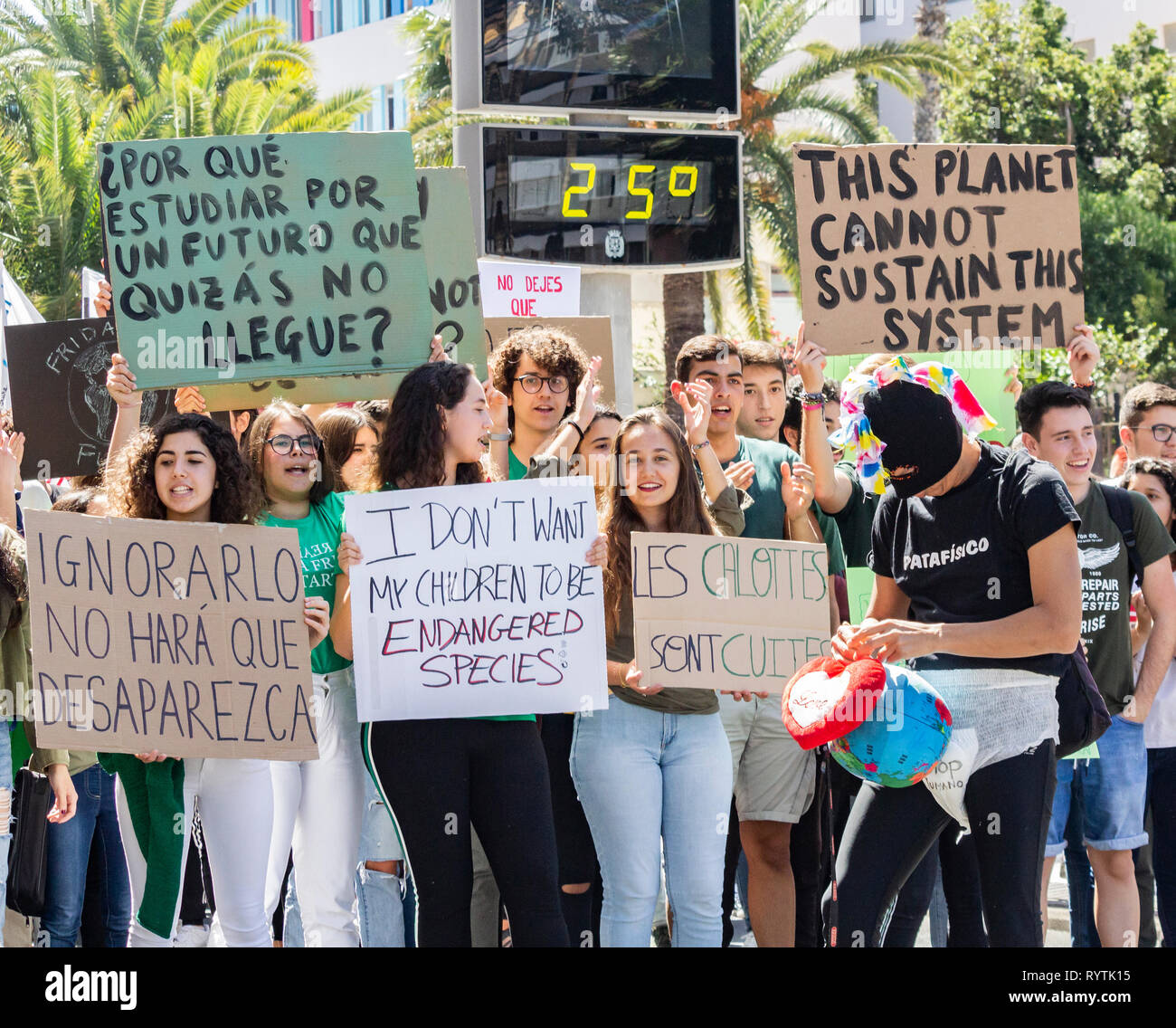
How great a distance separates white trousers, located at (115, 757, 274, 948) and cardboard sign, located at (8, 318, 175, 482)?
5.78 ft

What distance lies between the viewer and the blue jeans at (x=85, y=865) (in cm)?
471

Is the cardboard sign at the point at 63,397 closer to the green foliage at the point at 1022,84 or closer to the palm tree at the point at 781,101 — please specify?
the palm tree at the point at 781,101

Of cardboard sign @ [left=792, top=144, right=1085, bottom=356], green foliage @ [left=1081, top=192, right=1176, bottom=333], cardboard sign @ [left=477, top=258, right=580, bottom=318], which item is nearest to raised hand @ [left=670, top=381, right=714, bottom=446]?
cardboard sign @ [left=792, top=144, right=1085, bottom=356]

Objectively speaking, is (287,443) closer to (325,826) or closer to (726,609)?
(325,826)

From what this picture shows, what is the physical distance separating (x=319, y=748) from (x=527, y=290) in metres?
→ 4.47

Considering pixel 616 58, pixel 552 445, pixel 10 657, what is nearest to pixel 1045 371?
pixel 616 58

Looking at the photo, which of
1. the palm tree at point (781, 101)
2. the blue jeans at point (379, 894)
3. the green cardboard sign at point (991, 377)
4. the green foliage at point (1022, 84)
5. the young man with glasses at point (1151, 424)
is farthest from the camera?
the green foliage at point (1022, 84)

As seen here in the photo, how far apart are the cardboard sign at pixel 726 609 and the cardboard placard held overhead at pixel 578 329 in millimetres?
1776

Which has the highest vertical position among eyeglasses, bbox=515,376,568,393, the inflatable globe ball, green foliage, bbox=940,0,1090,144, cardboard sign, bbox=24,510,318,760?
green foliage, bbox=940,0,1090,144

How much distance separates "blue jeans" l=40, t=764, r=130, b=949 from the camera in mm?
4707

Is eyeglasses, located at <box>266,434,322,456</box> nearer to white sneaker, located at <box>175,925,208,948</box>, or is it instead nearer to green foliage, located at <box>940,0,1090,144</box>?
white sneaker, located at <box>175,925,208,948</box>

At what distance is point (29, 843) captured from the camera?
4.53 metres

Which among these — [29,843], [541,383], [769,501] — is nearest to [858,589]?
[769,501]

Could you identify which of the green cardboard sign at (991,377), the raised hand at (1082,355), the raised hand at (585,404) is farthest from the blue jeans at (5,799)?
the green cardboard sign at (991,377)
